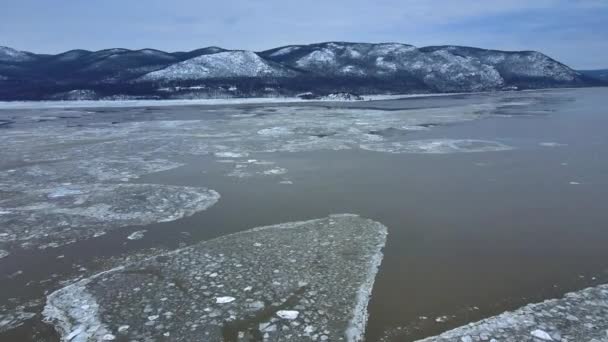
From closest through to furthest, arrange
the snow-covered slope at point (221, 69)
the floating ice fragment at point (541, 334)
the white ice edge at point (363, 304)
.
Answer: the floating ice fragment at point (541, 334) < the white ice edge at point (363, 304) < the snow-covered slope at point (221, 69)

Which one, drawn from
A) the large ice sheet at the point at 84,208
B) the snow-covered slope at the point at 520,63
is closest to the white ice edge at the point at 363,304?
the large ice sheet at the point at 84,208

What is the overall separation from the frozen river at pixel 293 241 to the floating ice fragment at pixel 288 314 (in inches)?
1.1

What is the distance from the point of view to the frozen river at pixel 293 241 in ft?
20.0

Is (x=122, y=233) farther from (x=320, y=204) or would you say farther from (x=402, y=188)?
(x=402, y=188)

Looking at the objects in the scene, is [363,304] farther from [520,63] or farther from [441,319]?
[520,63]

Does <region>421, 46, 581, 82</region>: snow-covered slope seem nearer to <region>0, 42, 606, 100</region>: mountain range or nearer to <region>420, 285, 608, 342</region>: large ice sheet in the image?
<region>0, 42, 606, 100</region>: mountain range

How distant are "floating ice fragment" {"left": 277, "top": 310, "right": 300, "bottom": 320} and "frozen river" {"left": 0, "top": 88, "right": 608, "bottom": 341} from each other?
3 centimetres

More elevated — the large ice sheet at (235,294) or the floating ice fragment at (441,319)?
the large ice sheet at (235,294)

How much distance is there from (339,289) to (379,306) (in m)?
0.71

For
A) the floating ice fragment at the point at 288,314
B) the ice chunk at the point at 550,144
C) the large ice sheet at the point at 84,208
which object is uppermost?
the ice chunk at the point at 550,144

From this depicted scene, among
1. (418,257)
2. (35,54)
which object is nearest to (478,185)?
(418,257)

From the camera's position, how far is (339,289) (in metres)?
6.78

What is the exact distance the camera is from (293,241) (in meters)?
8.80

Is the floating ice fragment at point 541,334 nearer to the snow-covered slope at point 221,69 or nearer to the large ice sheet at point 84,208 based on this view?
the large ice sheet at point 84,208
